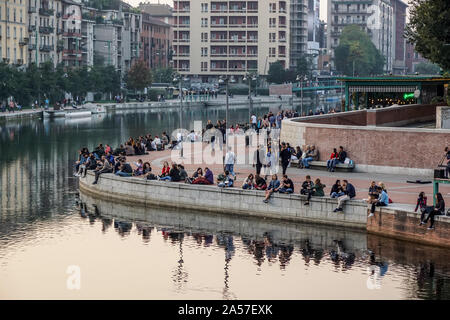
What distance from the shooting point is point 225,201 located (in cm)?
3612

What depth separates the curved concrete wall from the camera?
1310 inches

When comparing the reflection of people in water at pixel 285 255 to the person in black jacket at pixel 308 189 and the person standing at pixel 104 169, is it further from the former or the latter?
the person standing at pixel 104 169

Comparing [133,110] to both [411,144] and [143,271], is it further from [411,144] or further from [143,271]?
[143,271]

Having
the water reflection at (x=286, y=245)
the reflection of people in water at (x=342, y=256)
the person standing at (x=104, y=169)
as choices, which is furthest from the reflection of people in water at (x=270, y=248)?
the person standing at (x=104, y=169)

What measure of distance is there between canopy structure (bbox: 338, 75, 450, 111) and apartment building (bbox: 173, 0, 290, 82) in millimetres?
115360

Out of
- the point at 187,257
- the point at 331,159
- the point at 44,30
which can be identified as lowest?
the point at 187,257

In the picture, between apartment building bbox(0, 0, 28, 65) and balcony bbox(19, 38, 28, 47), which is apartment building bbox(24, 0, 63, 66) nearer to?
apartment building bbox(0, 0, 28, 65)

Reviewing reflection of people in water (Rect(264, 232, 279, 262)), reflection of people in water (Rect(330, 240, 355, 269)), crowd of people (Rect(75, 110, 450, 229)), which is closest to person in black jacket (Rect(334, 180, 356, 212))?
crowd of people (Rect(75, 110, 450, 229))

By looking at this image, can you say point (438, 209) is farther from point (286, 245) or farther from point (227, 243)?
point (227, 243)

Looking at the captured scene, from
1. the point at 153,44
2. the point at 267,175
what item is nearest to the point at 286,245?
the point at 267,175

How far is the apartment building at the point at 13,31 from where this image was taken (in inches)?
4781

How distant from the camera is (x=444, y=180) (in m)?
30.1

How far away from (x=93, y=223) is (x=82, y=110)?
81227 millimetres

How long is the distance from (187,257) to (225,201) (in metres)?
6.68
